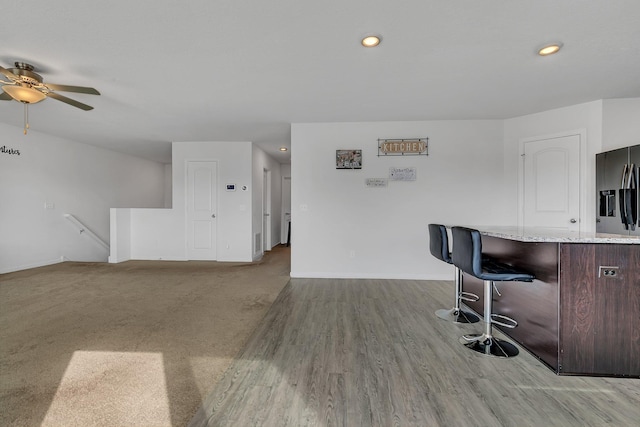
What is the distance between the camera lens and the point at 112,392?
1661 mm

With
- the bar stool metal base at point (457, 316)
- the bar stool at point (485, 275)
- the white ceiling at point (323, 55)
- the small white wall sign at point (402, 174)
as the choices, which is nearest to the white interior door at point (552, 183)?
the white ceiling at point (323, 55)

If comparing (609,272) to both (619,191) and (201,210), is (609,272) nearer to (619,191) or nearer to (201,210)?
(619,191)

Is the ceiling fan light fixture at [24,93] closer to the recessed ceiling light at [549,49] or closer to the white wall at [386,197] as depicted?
the white wall at [386,197]

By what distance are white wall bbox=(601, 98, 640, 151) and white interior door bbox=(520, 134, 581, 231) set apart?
28cm

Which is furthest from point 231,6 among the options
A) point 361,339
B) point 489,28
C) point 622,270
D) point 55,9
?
point 622,270

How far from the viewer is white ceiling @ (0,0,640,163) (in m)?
1.90

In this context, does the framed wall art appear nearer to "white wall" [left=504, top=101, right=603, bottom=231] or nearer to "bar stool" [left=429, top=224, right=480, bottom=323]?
"bar stool" [left=429, top=224, right=480, bottom=323]

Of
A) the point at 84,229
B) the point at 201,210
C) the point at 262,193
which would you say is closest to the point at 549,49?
the point at 262,193

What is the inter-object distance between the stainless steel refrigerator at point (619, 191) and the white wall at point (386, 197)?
3.51ft

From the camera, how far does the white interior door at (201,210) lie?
5.81 metres

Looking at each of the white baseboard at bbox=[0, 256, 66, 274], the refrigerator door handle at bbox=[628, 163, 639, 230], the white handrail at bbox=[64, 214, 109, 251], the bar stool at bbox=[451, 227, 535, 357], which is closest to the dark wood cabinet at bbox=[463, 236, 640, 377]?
the bar stool at bbox=[451, 227, 535, 357]

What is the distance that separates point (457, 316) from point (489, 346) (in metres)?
0.62

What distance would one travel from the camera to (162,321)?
2715 mm

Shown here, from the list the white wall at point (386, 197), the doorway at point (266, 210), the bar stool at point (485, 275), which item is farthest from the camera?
the doorway at point (266, 210)
